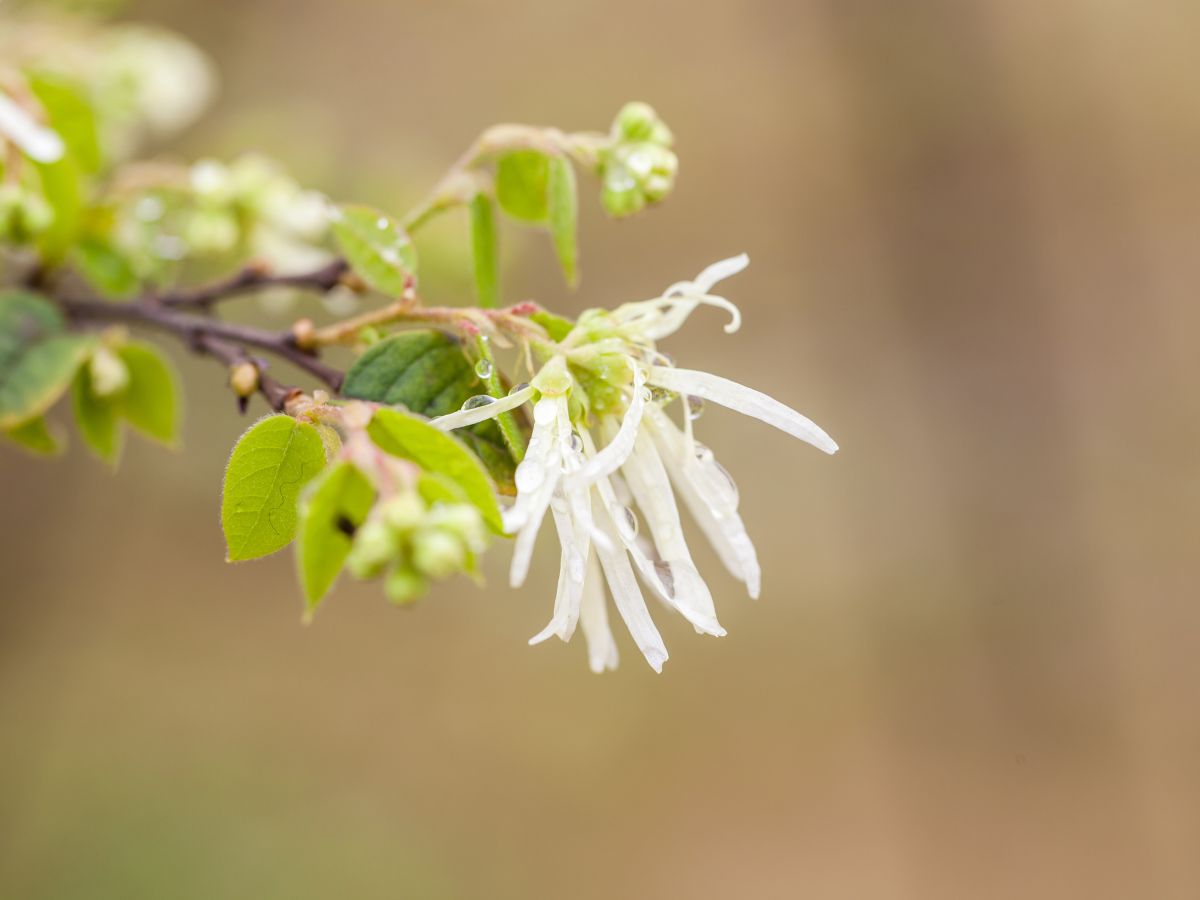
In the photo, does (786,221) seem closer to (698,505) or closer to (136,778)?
(136,778)

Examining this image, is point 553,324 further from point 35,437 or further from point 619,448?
point 35,437

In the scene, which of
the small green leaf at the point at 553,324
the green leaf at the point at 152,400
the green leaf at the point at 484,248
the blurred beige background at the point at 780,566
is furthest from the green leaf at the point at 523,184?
the blurred beige background at the point at 780,566

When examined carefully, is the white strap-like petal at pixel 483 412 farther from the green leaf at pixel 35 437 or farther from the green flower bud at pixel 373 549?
the green leaf at pixel 35 437

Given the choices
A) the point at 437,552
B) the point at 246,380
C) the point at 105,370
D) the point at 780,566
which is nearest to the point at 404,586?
the point at 437,552

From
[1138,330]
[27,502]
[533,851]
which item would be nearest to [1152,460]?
[1138,330]

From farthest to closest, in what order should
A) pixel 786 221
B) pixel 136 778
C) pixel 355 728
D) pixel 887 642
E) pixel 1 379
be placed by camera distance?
1. pixel 786 221
2. pixel 887 642
3. pixel 355 728
4. pixel 136 778
5. pixel 1 379
